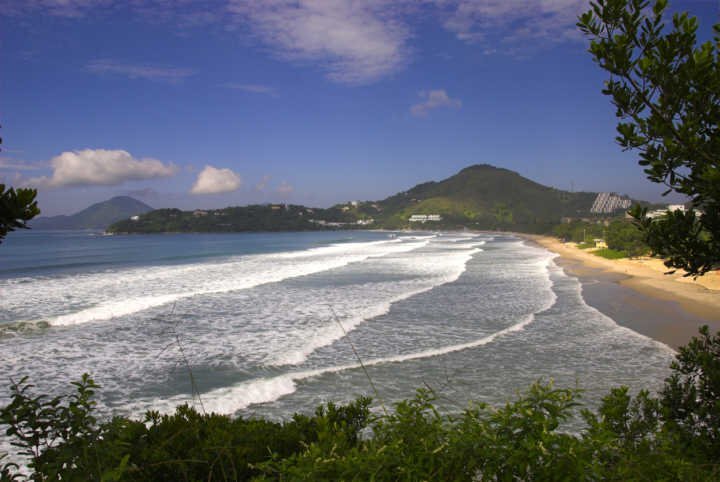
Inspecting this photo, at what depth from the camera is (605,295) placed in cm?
2253

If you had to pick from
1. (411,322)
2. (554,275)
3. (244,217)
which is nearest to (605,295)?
(554,275)

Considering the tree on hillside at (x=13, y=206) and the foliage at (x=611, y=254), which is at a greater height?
the tree on hillside at (x=13, y=206)

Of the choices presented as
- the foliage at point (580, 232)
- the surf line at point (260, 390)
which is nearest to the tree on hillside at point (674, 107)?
the surf line at point (260, 390)

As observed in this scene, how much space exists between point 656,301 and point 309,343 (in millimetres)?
17314

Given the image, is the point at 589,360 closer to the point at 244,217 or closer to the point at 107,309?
the point at 107,309

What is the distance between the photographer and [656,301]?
20.8 m

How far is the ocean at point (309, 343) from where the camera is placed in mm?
9656

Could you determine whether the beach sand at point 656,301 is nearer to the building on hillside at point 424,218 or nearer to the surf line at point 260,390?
the surf line at point 260,390

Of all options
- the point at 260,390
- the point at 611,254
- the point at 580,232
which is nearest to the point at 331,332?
the point at 260,390

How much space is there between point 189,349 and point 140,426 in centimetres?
992

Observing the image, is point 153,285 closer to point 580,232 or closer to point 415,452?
point 415,452

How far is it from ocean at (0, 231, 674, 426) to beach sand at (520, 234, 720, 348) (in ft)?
3.01

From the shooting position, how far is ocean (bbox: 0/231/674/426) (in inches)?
380

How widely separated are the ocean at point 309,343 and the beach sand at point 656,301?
92 centimetres
